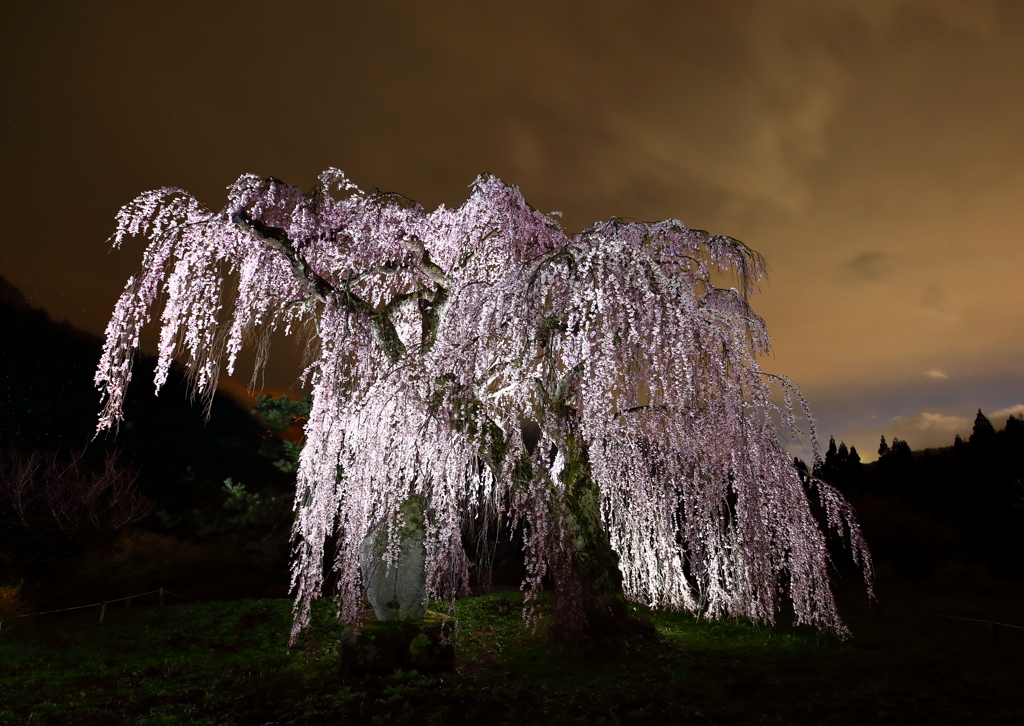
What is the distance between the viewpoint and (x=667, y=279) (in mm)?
5895

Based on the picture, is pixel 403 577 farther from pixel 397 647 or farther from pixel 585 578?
pixel 585 578

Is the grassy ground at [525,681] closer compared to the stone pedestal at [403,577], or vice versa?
the grassy ground at [525,681]

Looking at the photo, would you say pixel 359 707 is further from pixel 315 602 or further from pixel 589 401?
pixel 315 602

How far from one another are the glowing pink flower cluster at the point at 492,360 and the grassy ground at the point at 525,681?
96 cm

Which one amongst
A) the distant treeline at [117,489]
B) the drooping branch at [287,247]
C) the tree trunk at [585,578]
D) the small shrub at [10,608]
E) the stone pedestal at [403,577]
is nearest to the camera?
the drooping branch at [287,247]

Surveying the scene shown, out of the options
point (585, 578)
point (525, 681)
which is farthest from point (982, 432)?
point (525, 681)

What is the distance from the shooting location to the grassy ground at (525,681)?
5.35 metres

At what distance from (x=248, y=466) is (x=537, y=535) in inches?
731

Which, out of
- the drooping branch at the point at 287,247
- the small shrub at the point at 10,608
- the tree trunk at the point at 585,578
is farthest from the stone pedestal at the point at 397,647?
the small shrub at the point at 10,608

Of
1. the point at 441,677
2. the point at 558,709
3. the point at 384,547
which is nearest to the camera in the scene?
the point at 558,709

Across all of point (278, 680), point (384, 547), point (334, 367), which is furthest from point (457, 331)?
point (278, 680)

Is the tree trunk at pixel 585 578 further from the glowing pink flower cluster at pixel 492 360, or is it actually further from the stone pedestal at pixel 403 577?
the stone pedestal at pixel 403 577

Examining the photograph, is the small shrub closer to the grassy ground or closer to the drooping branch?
the grassy ground

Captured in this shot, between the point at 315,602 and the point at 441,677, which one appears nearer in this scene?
the point at 441,677
